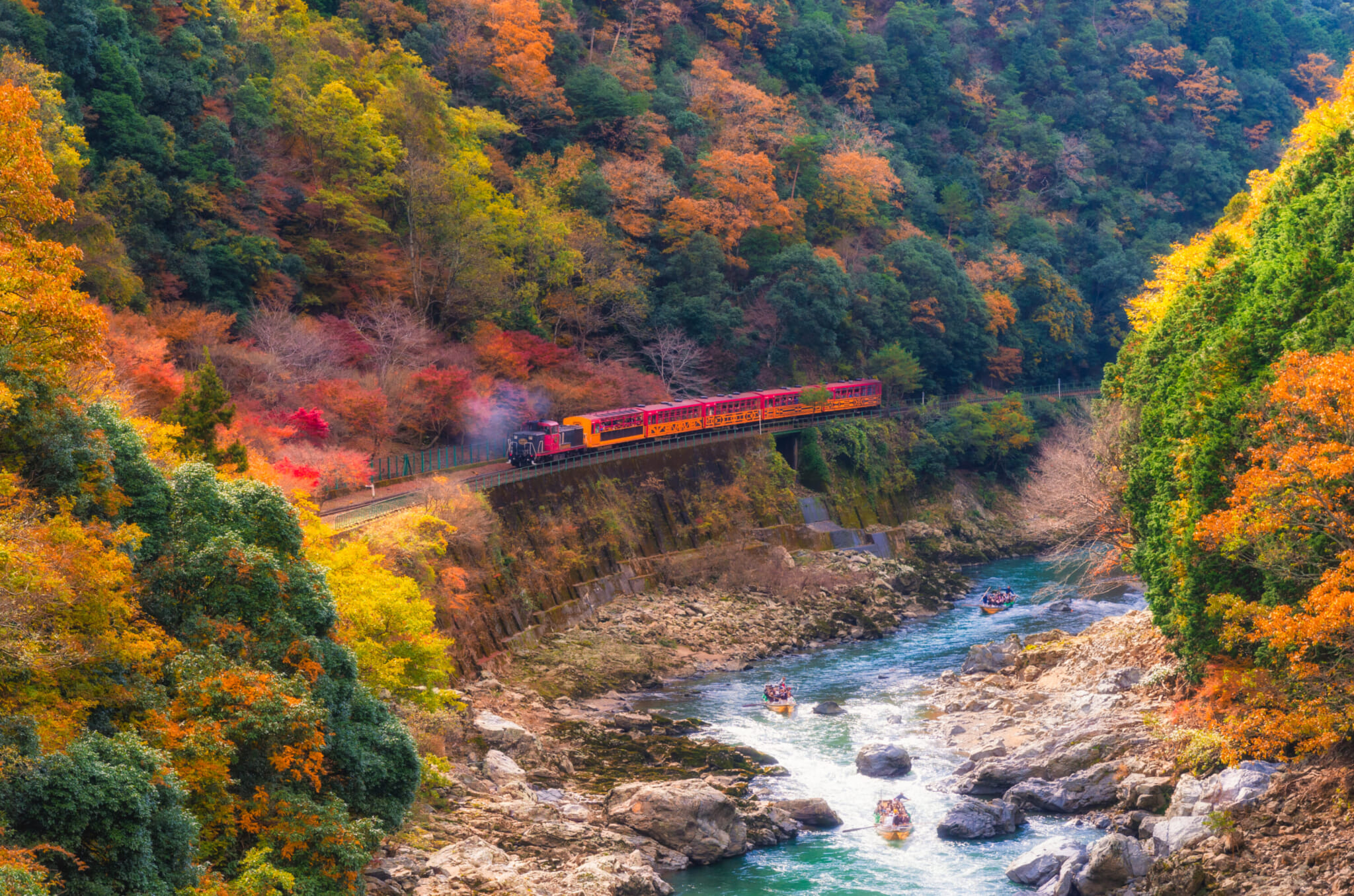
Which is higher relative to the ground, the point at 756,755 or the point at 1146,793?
the point at 1146,793

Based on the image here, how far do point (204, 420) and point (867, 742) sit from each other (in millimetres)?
18439

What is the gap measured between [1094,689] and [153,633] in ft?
77.4

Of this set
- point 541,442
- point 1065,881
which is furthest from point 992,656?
point 541,442

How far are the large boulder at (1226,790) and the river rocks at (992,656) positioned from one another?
46.0ft

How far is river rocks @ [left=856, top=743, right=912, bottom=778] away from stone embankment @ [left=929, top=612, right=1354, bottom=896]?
1.32 metres

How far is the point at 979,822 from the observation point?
2572cm

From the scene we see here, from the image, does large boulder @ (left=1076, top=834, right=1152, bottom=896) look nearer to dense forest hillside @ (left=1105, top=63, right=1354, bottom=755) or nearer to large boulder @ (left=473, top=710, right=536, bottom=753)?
dense forest hillside @ (left=1105, top=63, right=1354, bottom=755)

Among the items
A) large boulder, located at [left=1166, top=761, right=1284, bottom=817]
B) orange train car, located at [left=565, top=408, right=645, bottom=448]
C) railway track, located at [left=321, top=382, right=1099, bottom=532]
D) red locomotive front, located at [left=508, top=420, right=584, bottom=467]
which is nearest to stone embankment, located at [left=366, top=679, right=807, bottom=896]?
railway track, located at [left=321, top=382, right=1099, bottom=532]

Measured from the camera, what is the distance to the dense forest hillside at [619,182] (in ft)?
136

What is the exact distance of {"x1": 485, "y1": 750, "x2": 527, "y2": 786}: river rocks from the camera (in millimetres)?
27234

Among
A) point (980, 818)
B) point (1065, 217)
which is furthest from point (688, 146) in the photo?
point (980, 818)

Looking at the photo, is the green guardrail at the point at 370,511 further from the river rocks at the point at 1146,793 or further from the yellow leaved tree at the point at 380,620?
the river rocks at the point at 1146,793

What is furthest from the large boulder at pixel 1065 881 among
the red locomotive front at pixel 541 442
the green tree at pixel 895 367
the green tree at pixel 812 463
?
the green tree at pixel 895 367

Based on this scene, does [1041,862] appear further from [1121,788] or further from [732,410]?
[732,410]
